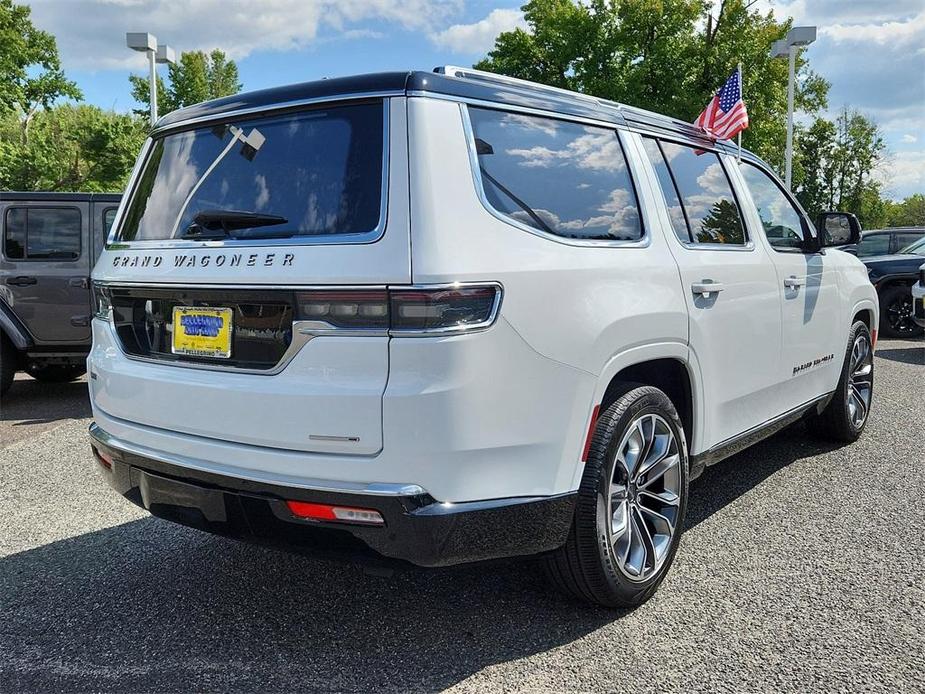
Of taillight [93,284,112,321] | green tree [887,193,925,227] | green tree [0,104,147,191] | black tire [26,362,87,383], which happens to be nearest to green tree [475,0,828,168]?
green tree [0,104,147,191]

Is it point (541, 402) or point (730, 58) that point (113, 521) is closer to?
point (541, 402)

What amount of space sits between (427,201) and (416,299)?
31 centimetres

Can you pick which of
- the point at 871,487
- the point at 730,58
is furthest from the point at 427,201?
the point at 730,58

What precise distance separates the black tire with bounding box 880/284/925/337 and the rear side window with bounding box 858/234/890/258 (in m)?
1.70

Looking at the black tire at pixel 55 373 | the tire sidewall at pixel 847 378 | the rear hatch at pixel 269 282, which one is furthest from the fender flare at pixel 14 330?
the tire sidewall at pixel 847 378

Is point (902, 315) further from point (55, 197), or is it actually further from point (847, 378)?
point (55, 197)

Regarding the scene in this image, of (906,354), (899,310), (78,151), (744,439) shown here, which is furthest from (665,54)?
(744,439)

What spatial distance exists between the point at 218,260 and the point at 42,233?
588 cm

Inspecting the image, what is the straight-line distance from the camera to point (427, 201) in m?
2.41

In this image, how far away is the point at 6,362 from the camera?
7.57 metres

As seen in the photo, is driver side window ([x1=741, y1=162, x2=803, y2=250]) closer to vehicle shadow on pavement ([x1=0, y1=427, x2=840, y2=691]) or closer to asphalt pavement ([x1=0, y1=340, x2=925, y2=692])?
asphalt pavement ([x1=0, y1=340, x2=925, y2=692])

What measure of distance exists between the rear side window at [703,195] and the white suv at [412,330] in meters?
0.15

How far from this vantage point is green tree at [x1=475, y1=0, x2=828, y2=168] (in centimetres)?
2623

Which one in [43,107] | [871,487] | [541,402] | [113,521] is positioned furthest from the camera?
[43,107]
